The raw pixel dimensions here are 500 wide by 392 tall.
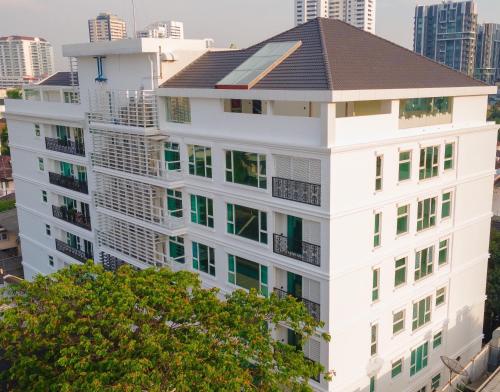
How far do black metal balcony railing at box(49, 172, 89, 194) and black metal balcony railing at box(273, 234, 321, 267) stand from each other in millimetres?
14208

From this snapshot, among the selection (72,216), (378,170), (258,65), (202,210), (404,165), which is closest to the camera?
(378,170)

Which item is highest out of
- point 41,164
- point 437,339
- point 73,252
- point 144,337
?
point 41,164

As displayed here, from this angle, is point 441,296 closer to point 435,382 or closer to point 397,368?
point 397,368

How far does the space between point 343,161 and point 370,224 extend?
9.78 ft

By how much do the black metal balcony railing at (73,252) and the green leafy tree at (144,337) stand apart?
1359 cm

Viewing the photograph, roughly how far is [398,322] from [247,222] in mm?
7633

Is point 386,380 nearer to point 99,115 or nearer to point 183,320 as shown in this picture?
point 183,320

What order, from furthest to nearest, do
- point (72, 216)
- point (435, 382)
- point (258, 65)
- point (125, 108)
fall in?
point (72, 216) → point (435, 382) → point (125, 108) → point (258, 65)

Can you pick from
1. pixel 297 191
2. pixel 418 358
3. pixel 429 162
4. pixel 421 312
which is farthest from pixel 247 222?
pixel 418 358

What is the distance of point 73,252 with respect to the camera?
32.2 meters

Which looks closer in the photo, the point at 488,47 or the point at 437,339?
the point at 437,339

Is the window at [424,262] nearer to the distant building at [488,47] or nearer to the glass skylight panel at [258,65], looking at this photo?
the glass skylight panel at [258,65]

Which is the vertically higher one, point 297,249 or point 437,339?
point 297,249

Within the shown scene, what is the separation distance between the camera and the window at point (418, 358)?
76.9 ft
